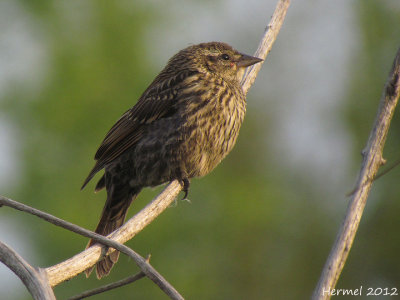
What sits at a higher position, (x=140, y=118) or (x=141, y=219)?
(x=140, y=118)

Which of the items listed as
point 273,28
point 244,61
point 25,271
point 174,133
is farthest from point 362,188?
point 244,61

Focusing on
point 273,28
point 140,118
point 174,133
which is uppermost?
point 273,28

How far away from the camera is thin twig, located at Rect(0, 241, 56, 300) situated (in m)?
2.15

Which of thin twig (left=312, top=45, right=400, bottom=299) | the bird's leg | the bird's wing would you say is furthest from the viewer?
the bird's wing

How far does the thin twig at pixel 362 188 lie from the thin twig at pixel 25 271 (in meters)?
0.81

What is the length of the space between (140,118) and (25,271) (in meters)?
2.81

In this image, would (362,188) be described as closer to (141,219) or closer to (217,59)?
(141,219)

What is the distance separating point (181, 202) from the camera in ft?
30.5

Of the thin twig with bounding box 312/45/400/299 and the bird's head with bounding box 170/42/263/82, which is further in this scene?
the bird's head with bounding box 170/42/263/82

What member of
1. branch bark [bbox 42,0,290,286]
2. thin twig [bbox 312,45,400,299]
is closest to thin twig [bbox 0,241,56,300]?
branch bark [bbox 42,0,290,286]

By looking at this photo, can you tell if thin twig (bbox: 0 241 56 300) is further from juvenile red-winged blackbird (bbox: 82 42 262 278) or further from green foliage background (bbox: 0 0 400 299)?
green foliage background (bbox: 0 0 400 299)

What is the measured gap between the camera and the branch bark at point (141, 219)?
2.46 metres

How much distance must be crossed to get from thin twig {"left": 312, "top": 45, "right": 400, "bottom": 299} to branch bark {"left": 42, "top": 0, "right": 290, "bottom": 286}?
771 millimetres

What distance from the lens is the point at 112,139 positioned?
4.90 metres
